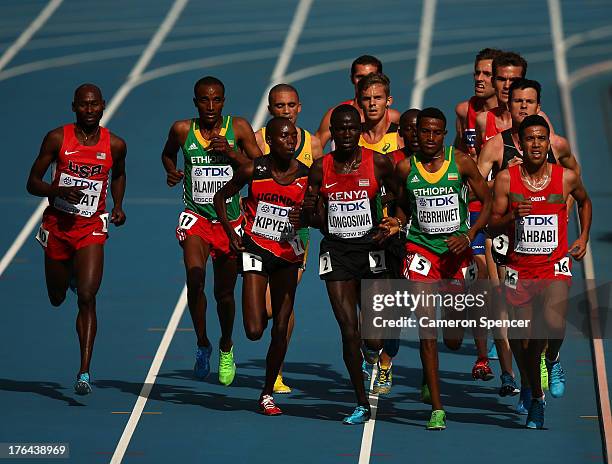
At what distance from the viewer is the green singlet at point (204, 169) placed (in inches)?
503

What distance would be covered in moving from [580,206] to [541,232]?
39 centimetres

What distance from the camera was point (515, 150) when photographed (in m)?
12.6

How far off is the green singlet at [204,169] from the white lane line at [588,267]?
3011mm

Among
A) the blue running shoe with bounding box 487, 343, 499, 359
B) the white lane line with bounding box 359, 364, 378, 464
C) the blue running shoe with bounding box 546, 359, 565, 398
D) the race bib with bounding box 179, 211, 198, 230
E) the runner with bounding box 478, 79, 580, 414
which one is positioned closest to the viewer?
the white lane line with bounding box 359, 364, 378, 464

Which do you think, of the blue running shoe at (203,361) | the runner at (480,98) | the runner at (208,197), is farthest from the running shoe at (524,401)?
the runner at (480,98)

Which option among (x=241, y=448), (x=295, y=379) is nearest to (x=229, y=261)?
(x=295, y=379)

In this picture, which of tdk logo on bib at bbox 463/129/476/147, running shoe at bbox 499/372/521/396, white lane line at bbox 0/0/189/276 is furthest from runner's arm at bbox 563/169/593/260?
white lane line at bbox 0/0/189/276

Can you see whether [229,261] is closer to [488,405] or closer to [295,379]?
[295,379]

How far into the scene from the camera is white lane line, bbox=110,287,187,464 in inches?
443

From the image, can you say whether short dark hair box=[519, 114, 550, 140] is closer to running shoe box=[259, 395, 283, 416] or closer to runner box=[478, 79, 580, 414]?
runner box=[478, 79, 580, 414]

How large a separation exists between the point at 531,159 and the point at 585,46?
48.4 feet

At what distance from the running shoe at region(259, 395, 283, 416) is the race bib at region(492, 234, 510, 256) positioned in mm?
1842

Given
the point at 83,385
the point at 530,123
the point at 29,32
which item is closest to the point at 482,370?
the point at 530,123

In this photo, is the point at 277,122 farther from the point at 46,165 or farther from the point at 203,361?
the point at 203,361
